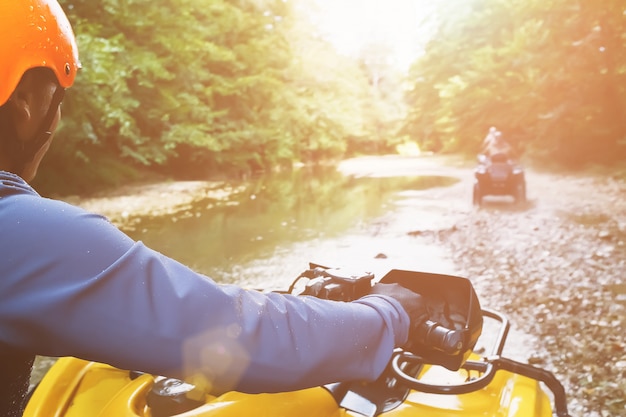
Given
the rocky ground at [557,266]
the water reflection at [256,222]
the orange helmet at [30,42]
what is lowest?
the water reflection at [256,222]

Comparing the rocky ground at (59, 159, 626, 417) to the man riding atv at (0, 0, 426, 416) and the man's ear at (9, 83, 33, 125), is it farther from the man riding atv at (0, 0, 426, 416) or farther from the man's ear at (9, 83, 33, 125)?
the man's ear at (9, 83, 33, 125)

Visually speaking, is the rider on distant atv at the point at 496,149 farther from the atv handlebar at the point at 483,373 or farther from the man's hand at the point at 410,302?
the man's hand at the point at 410,302

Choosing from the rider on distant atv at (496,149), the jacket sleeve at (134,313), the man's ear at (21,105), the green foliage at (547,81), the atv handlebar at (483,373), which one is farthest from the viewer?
the green foliage at (547,81)

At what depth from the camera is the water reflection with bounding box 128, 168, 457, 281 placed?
7418 millimetres

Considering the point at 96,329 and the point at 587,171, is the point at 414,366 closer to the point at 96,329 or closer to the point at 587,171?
the point at 96,329

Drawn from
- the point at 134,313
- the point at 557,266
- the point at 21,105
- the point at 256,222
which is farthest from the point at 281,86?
the point at 134,313

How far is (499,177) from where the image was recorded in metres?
10.5

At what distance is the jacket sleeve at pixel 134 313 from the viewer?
78 centimetres

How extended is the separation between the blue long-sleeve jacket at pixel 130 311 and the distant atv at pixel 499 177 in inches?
401

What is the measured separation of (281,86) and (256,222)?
52.7 feet

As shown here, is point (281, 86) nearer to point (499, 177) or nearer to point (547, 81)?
point (547, 81)

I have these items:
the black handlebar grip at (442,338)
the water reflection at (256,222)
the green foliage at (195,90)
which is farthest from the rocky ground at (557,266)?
the green foliage at (195,90)

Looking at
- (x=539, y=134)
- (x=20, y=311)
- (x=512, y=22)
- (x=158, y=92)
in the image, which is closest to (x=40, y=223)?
(x=20, y=311)

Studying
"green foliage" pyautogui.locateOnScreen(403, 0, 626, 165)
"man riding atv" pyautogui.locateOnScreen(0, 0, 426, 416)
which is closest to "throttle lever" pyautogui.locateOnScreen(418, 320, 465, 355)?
"man riding atv" pyautogui.locateOnScreen(0, 0, 426, 416)
